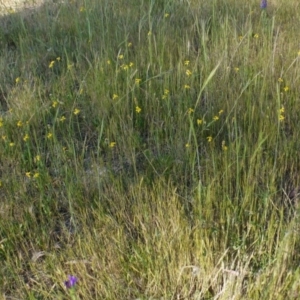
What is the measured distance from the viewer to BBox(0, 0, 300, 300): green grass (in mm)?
1586

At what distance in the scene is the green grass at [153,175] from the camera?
5.20 feet

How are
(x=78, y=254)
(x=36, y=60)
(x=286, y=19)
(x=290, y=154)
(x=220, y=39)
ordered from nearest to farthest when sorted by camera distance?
(x=78, y=254)
(x=290, y=154)
(x=220, y=39)
(x=36, y=60)
(x=286, y=19)

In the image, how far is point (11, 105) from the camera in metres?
2.56

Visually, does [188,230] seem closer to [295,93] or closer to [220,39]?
[295,93]

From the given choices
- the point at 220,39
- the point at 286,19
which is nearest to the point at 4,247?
the point at 220,39

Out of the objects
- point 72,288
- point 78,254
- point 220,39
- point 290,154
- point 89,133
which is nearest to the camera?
point 72,288

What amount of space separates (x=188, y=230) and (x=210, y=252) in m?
0.11

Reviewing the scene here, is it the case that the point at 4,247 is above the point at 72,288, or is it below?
below

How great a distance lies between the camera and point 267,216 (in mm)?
1751

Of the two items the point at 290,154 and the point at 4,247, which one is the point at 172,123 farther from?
the point at 4,247

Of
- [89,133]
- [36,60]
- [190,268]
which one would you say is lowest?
[190,268]

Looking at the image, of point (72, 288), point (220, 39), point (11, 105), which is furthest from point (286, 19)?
point (72, 288)

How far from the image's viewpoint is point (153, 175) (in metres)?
1.96

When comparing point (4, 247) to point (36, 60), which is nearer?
point (4, 247)
